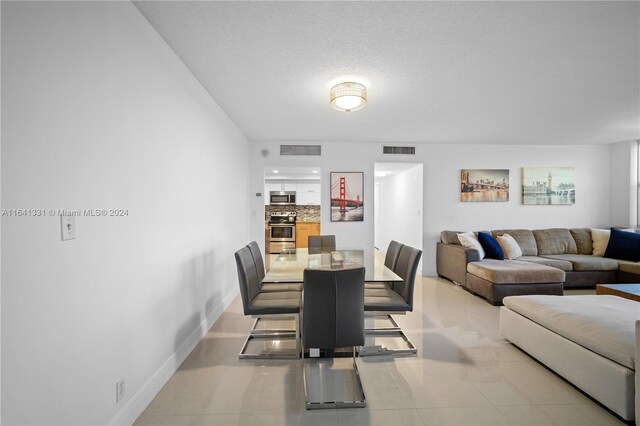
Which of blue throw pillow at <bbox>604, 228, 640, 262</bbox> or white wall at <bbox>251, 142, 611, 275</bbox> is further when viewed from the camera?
white wall at <bbox>251, 142, 611, 275</bbox>

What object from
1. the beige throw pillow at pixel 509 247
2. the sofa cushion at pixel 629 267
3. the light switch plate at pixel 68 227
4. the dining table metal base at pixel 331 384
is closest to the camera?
the light switch plate at pixel 68 227

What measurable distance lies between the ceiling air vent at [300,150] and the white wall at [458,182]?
0.09 meters

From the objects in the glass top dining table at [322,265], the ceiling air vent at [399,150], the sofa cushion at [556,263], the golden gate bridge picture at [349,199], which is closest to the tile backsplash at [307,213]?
the golden gate bridge picture at [349,199]

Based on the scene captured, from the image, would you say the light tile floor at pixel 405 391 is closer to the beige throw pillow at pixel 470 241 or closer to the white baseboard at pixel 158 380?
the white baseboard at pixel 158 380

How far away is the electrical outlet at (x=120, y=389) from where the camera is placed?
167 cm

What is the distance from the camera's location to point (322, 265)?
282 cm

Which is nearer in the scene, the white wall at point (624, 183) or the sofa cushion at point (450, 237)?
the sofa cushion at point (450, 237)

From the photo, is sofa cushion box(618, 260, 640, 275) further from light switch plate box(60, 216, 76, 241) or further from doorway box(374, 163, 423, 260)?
light switch plate box(60, 216, 76, 241)

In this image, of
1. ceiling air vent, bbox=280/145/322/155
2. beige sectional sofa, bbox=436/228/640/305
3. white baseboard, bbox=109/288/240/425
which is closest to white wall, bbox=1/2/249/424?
white baseboard, bbox=109/288/240/425

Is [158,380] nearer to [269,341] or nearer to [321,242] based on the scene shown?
[269,341]

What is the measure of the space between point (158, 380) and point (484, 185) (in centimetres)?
583

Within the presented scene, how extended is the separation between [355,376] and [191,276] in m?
1.67

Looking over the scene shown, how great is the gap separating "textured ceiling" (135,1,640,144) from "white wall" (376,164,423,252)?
2.04 meters

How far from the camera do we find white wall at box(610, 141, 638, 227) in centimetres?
549
